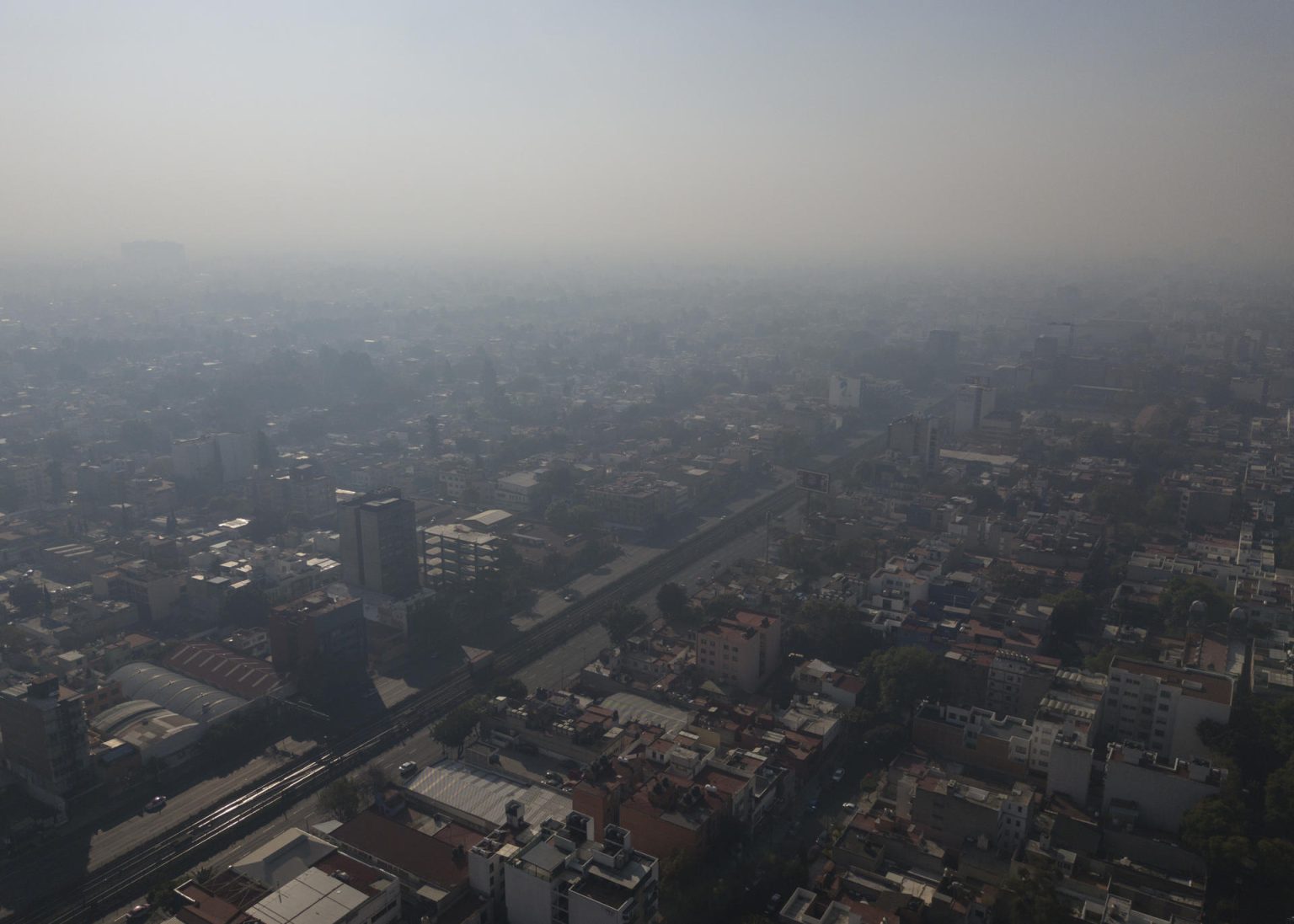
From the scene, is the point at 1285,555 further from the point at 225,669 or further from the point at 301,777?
the point at 225,669

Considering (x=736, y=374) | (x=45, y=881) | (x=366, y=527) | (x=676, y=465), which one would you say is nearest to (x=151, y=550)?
(x=366, y=527)

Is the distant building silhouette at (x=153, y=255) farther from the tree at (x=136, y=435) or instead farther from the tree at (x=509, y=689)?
the tree at (x=509, y=689)

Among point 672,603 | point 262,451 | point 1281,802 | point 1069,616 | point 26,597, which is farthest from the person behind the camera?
point 262,451

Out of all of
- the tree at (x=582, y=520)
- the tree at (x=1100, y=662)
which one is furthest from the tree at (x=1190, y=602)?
the tree at (x=582, y=520)

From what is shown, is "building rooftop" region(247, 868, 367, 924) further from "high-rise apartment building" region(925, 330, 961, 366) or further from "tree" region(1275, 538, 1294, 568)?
"high-rise apartment building" region(925, 330, 961, 366)

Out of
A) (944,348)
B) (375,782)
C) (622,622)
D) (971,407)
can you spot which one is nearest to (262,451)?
(622,622)

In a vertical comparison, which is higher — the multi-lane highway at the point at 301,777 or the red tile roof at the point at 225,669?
the red tile roof at the point at 225,669

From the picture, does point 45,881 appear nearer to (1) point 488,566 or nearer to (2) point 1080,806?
(1) point 488,566
